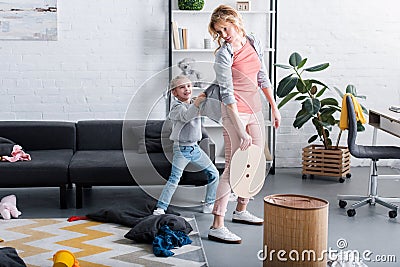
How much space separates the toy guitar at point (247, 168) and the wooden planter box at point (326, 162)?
6.75 feet

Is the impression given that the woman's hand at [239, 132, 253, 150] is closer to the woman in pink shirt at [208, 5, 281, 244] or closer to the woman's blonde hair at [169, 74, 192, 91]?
the woman in pink shirt at [208, 5, 281, 244]

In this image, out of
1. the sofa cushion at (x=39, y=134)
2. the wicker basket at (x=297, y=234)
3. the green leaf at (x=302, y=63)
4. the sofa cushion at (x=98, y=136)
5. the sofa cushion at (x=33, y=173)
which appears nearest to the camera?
the wicker basket at (x=297, y=234)

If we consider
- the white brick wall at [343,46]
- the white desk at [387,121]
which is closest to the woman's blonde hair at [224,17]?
the white desk at [387,121]

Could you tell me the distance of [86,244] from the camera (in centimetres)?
447

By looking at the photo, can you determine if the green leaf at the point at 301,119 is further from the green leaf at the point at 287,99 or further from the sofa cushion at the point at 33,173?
the sofa cushion at the point at 33,173

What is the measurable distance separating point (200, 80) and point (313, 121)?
2.31 m

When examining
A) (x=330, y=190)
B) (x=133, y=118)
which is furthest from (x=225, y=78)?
Result: (x=330, y=190)

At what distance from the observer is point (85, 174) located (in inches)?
214

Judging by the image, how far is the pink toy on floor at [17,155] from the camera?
18.0 ft

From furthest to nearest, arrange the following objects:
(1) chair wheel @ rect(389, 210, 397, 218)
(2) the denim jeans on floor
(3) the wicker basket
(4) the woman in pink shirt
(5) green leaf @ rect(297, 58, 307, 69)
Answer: (5) green leaf @ rect(297, 58, 307, 69)
(1) chair wheel @ rect(389, 210, 397, 218)
(2) the denim jeans on floor
(4) the woman in pink shirt
(3) the wicker basket

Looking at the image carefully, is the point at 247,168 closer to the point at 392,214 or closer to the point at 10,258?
the point at 392,214

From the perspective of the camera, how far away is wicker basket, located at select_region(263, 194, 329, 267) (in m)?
3.66

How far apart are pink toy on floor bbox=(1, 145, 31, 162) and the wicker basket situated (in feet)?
8.00

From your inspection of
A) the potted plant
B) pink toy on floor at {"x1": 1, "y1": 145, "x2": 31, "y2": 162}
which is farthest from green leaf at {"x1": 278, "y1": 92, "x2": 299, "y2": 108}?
pink toy on floor at {"x1": 1, "y1": 145, "x2": 31, "y2": 162}
